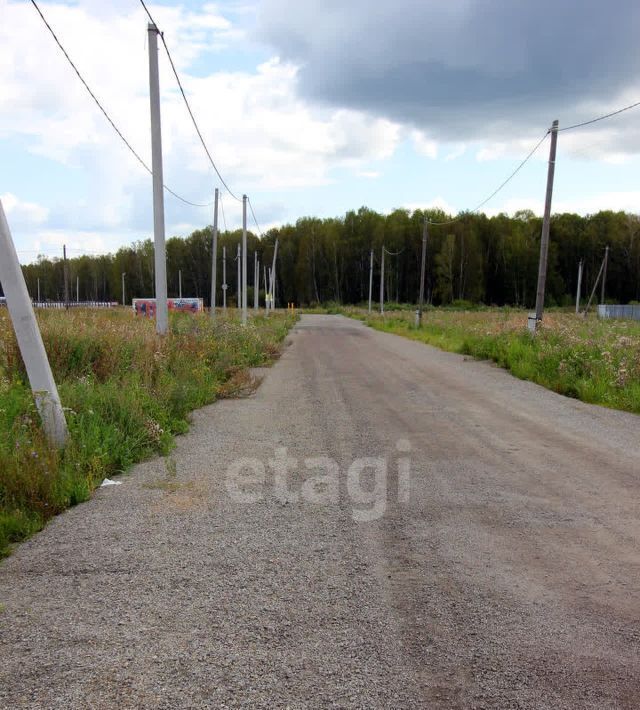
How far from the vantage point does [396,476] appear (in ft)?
20.0

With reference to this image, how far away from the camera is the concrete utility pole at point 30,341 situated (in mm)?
5793

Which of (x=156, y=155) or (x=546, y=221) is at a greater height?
(x=156, y=155)

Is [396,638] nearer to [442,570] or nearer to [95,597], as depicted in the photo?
[442,570]

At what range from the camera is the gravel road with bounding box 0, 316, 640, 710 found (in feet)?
9.22

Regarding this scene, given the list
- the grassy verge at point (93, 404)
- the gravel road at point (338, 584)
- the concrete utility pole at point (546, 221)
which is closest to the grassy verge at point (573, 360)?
the concrete utility pole at point (546, 221)

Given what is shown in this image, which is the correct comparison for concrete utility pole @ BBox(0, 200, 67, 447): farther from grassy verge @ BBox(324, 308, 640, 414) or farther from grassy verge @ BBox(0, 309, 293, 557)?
grassy verge @ BBox(324, 308, 640, 414)

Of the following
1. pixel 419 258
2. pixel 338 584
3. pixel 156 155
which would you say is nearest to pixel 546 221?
pixel 156 155

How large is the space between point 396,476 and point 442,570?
2110 millimetres

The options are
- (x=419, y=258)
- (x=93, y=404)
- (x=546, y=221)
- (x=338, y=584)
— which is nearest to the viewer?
(x=338, y=584)

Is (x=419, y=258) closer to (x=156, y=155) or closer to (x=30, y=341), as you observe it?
(x=156, y=155)

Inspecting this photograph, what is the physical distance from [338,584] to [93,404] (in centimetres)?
439

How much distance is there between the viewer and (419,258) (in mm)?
102625

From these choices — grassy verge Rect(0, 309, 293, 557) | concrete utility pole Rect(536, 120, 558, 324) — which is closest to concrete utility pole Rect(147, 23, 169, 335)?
grassy verge Rect(0, 309, 293, 557)

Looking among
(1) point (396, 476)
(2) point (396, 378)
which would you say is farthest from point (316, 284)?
(1) point (396, 476)
